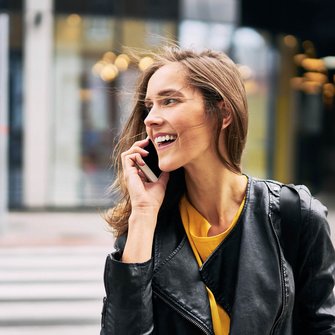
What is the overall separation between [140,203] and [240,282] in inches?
14.1

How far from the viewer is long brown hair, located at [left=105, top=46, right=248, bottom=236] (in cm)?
190

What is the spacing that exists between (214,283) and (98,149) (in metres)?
15.2

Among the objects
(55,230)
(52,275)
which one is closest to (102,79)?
(55,230)

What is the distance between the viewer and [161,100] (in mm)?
1884

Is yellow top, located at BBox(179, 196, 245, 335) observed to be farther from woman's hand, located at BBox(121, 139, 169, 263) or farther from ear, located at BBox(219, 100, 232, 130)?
ear, located at BBox(219, 100, 232, 130)

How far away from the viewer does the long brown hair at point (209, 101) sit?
1898 millimetres

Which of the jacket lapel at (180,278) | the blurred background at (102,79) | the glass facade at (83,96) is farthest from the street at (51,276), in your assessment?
the jacket lapel at (180,278)

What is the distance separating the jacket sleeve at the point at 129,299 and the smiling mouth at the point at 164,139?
337mm

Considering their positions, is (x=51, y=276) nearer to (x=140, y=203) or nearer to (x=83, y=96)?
(x=140, y=203)

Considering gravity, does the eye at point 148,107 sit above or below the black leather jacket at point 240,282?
above

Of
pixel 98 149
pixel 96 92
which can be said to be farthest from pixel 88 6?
pixel 98 149

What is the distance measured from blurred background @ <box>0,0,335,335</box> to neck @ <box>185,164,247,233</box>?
1205cm

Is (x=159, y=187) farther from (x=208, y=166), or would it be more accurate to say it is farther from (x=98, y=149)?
(x=98, y=149)

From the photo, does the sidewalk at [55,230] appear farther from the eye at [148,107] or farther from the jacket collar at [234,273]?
the jacket collar at [234,273]
